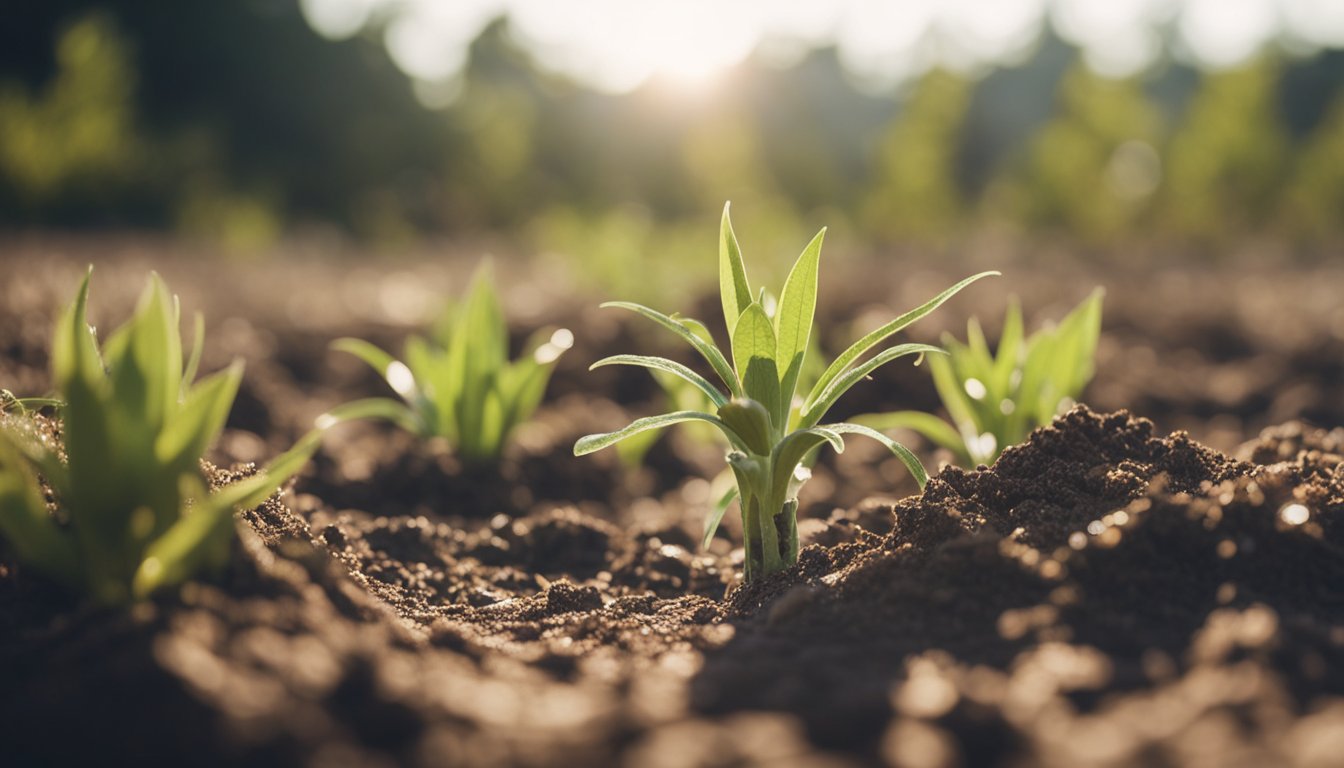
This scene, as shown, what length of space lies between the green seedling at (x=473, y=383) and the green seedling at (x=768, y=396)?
1138 mm

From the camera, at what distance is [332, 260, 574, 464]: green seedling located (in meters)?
3.16

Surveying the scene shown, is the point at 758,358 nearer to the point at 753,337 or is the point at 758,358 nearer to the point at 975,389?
the point at 753,337

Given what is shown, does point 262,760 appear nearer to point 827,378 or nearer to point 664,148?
point 827,378

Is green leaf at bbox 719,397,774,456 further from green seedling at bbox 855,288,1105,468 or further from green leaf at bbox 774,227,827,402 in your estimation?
green seedling at bbox 855,288,1105,468

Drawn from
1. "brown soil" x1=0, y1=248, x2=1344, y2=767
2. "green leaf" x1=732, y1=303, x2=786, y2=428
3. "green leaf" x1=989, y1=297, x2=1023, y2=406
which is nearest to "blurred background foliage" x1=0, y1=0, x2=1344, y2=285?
"green leaf" x1=989, y1=297, x2=1023, y2=406

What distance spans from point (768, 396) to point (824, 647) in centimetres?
60

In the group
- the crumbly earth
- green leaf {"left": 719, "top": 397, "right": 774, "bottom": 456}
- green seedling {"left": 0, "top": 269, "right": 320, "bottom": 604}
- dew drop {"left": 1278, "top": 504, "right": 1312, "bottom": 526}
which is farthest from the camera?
green leaf {"left": 719, "top": 397, "right": 774, "bottom": 456}

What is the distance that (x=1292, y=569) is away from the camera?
1.76 metres

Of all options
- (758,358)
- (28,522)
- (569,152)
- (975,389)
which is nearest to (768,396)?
(758,358)

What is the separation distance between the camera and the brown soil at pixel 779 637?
3.97 ft

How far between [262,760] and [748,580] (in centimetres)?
118

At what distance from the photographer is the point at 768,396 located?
204cm

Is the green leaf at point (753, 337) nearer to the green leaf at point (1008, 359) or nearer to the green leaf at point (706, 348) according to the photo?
the green leaf at point (706, 348)

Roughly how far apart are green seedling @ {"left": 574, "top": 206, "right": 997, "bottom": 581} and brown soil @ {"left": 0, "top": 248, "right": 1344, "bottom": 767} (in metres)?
0.13
